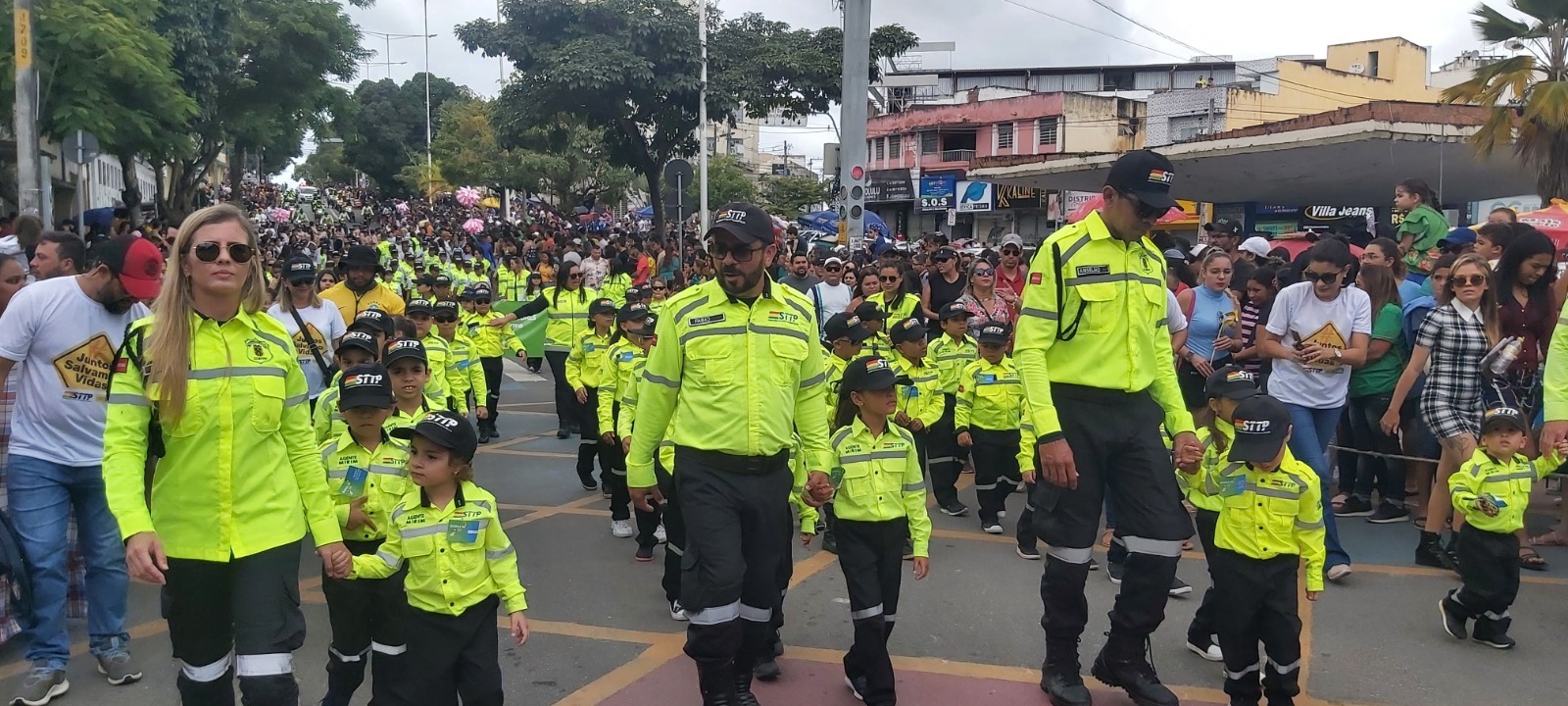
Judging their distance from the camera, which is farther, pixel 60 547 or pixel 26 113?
pixel 26 113

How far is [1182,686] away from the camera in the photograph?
493 centimetres

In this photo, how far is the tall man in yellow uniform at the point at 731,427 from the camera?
4.29 meters

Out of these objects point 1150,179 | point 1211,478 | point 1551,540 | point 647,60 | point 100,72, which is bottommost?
point 1551,540

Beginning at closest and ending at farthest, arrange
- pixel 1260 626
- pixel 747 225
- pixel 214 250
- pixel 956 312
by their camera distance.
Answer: pixel 214 250 < pixel 747 225 < pixel 1260 626 < pixel 956 312

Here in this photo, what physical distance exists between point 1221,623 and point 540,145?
36.9 metres

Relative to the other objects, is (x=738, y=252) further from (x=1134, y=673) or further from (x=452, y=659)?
(x=1134, y=673)

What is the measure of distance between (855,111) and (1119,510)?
1140 cm

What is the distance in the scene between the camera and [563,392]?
37.0 ft

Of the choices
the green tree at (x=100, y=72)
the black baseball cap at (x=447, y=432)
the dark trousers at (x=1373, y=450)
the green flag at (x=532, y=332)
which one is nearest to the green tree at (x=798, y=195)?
the green tree at (x=100, y=72)

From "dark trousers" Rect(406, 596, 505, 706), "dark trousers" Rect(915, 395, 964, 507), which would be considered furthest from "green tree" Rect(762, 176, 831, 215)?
"dark trousers" Rect(406, 596, 505, 706)

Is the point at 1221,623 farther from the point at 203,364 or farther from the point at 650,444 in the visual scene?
the point at 203,364

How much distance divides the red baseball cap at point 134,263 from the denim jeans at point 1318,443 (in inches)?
217

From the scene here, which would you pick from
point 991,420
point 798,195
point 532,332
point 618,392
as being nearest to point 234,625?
point 618,392

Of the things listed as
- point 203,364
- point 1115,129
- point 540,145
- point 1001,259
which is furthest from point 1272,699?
point 1115,129
